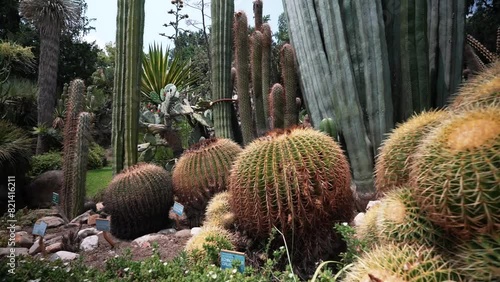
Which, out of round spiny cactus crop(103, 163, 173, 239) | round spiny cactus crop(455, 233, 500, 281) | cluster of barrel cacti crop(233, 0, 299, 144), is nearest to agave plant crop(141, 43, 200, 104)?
cluster of barrel cacti crop(233, 0, 299, 144)

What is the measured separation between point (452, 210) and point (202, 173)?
298cm

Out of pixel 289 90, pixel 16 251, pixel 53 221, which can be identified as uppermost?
pixel 289 90

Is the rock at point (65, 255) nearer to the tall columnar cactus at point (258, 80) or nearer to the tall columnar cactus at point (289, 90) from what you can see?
the tall columnar cactus at point (258, 80)

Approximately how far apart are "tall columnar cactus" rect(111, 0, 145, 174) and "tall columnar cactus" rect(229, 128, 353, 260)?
322 centimetres

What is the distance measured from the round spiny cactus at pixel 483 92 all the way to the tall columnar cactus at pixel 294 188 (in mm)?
989

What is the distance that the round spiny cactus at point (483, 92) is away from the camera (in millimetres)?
1625

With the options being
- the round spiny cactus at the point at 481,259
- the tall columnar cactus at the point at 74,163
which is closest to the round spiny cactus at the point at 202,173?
the tall columnar cactus at the point at 74,163

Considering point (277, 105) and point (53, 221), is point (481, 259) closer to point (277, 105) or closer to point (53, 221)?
point (277, 105)

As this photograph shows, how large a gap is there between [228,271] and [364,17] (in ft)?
9.12

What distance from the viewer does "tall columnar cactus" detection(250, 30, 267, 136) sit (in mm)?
5620

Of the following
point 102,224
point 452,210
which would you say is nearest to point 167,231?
point 102,224

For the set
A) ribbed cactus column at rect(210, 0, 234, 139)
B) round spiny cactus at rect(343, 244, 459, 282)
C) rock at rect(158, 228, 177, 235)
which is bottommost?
rock at rect(158, 228, 177, 235)

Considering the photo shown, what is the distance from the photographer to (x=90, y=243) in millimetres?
4312

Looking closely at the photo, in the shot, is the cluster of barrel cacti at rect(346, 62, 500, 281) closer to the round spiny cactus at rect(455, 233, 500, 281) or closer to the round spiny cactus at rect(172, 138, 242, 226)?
the round spiny cactus at rect(455, 233, 500, 281)
